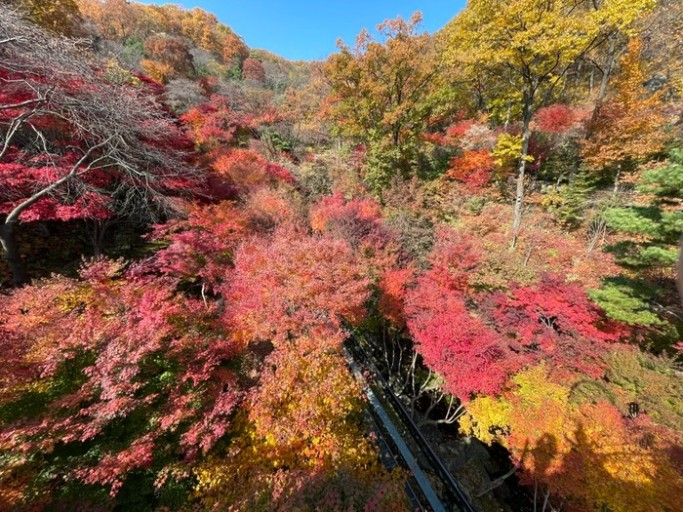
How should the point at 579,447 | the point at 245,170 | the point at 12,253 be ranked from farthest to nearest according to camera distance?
the point at 245,170, the point at 12,253, the point at 579,447

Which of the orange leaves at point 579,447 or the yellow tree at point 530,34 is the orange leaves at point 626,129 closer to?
the yellow tree at point 530,34

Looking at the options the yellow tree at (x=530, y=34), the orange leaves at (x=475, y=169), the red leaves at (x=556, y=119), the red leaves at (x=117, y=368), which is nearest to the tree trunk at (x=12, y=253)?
the red leaves at (x=117, y=368)

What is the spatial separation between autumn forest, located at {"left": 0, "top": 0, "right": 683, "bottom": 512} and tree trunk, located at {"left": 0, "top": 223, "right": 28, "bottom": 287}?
0.32ft

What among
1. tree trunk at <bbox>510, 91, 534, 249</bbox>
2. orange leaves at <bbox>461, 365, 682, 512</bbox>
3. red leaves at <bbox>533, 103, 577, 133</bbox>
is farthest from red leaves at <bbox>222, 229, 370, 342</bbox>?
red leaves at <bbox>533, 103, 577, 133</bbox>

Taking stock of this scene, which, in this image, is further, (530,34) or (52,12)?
(52,12)

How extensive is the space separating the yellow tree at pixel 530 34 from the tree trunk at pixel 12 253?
17157 millimetres

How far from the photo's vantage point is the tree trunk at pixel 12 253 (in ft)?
25.0

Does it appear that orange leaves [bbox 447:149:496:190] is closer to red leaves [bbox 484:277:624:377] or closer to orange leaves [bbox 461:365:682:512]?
red leaves [bbox 484:277:624:377]

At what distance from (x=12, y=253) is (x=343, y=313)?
32.7ft

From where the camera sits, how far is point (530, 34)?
32.6ft

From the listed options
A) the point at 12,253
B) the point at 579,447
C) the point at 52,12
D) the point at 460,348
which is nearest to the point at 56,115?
the point at 12,253

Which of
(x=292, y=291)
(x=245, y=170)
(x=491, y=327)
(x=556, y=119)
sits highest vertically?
(x=556, y=119)

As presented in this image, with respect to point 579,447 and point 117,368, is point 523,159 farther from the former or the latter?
point 117,368

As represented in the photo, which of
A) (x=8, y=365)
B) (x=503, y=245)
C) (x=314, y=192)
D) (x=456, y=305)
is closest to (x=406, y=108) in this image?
(x=314, y=192)
